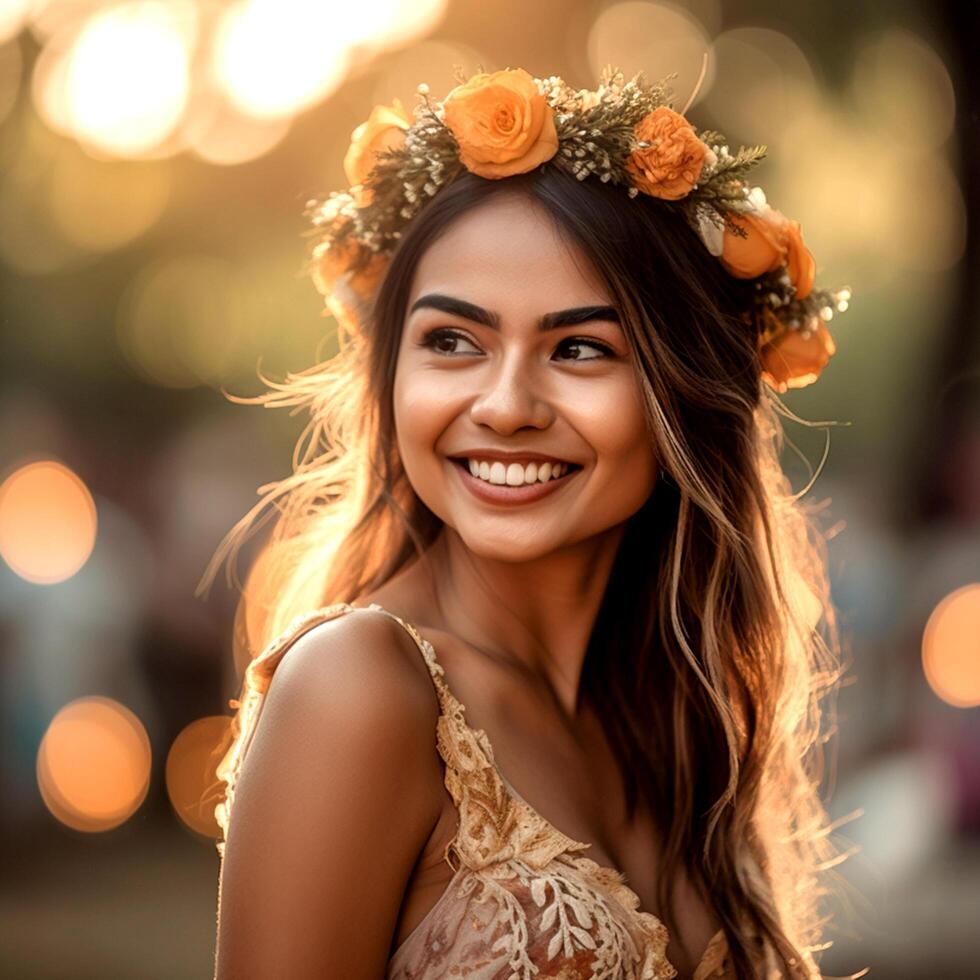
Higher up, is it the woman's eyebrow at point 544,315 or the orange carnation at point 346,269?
Result: the orange carnation at point 346,269

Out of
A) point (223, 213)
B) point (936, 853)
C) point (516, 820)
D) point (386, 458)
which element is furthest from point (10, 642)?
point (516, 820)

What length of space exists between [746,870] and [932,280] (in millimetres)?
6846

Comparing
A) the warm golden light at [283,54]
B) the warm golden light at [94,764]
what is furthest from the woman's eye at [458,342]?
the warm golden light at [283,54]

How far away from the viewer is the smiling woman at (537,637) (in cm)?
242

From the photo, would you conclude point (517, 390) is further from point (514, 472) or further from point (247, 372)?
point (247, 372)

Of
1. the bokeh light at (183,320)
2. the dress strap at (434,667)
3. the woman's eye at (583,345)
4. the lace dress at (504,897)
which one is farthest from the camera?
the bokeh light at (183,320)

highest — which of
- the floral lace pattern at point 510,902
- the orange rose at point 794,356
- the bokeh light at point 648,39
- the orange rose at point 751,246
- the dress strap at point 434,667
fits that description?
the bokeh light at point 648,39

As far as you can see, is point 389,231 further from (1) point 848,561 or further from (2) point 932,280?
(1) point 848,561

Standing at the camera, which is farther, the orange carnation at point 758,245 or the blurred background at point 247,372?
the blurred background at point 247,372

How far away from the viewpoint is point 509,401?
279cm

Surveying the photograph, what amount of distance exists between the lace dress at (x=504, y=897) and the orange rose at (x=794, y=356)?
1.22 metres

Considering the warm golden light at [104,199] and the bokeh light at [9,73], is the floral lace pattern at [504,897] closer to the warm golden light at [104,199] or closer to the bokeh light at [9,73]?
the bokeh light at [9,73]

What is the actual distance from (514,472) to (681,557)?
606 mm

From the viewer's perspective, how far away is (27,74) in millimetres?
11898
